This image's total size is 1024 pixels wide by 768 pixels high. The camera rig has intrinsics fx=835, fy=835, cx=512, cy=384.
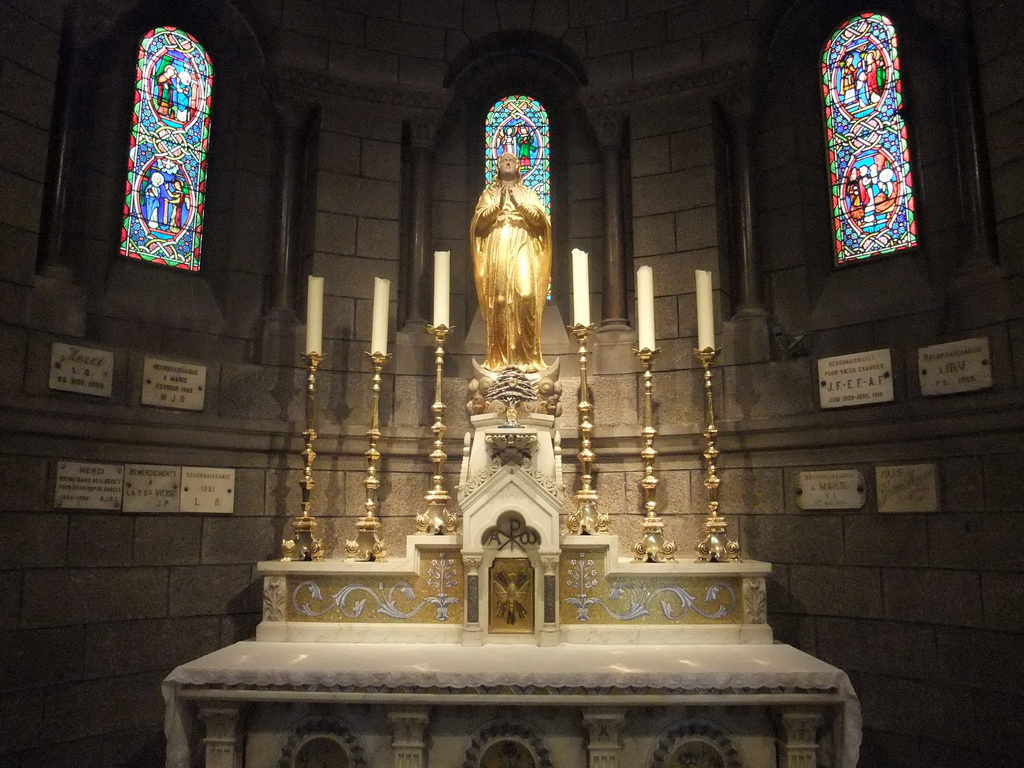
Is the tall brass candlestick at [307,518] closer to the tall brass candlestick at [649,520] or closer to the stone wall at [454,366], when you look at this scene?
the stone wall at [454,366]

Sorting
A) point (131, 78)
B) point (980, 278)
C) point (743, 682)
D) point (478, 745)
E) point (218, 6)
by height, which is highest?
→ point (218, 6)

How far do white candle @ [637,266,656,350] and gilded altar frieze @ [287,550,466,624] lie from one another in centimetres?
190

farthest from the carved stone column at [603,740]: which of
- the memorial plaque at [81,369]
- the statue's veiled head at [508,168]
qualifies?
the memorial plaque at [81,369]

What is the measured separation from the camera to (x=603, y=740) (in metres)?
4.20

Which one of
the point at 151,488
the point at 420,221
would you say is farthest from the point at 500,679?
the point at 420,221

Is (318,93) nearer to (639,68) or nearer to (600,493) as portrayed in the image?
(639,68)

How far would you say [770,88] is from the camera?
7.15 meters

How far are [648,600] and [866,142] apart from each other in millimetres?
4150

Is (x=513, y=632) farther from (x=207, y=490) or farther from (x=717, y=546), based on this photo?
(x=207, y=490)

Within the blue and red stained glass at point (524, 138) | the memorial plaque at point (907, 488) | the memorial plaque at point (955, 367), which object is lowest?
the memorial plaque at point (907, 488)

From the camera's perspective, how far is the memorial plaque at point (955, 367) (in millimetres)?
5395

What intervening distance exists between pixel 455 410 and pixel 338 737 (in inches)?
122

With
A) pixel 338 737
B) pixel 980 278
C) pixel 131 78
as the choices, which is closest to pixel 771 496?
pixel 980 278

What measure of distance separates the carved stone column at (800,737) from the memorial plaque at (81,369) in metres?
4.85
